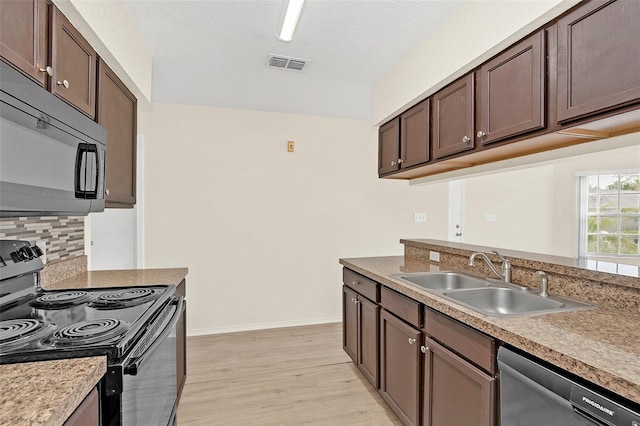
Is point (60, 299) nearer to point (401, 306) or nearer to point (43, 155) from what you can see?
point (43, 155)

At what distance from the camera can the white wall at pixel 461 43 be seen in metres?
1.54

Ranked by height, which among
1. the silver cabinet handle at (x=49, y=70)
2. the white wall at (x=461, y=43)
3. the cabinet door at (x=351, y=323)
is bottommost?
the cabinet door at (x=351, y=323)

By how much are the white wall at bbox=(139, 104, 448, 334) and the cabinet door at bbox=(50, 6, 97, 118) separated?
183cm

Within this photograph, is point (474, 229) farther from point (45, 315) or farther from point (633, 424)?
point (45, 315)

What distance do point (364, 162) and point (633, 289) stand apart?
3089 millimetres

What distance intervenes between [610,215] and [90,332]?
227 inches

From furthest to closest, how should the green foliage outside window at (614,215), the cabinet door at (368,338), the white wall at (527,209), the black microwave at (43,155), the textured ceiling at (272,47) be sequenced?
the white wall at (527,209) → the green foliage outside window at (614,215) → the cabinet door at (368,338) → the textured ceiling at (272,47) → the black microwave at (43,155)

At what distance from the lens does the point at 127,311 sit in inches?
58.3

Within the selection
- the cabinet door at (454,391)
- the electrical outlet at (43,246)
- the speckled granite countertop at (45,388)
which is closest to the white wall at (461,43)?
the cabinet door at (454,391)

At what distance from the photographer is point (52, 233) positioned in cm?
203

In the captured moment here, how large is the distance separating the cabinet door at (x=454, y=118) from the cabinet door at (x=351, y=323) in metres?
1.29

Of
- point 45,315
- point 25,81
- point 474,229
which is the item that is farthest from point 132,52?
point 474,229

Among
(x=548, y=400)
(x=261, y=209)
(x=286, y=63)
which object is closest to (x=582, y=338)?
(x=548, y=400)

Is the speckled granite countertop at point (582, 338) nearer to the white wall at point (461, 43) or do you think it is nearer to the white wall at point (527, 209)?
the white wall at point (461, 43)
